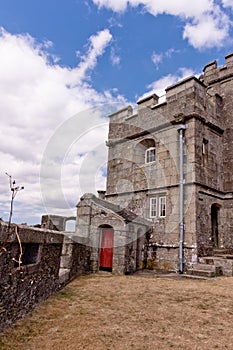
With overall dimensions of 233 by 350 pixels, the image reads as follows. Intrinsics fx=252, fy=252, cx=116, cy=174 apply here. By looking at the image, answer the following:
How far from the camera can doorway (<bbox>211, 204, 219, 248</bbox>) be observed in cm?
1083

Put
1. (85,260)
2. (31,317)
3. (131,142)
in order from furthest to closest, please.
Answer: (131,142) < (85,260) < (31,317)

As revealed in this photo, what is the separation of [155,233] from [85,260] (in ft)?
11.7

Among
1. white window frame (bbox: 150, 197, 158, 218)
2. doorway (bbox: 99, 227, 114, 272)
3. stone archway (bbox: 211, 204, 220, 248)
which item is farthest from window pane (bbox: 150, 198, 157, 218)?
doorway (bbox: 99, 227, 114, 272)

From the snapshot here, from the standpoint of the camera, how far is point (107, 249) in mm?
9297

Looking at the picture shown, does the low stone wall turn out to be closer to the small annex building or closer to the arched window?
the small annex building

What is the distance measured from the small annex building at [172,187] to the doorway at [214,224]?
0.14 feet

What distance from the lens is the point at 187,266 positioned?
9344 millimetres

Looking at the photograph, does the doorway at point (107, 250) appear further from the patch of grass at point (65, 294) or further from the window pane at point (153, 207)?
the patch of grass at point (65, 294)

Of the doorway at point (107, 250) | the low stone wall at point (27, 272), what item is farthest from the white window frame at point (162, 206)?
the low stone wall at point (27, 272)

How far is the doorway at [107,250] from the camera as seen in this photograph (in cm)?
924

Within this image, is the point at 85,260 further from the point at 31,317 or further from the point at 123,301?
the point at 31,317

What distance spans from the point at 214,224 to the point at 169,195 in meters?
2.46

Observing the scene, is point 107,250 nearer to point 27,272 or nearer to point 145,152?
point 145,152

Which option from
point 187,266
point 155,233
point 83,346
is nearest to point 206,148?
point 155,233
